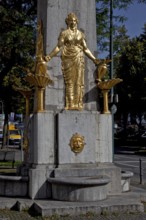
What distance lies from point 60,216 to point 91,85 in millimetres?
4034

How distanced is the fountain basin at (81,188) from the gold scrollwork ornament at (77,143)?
106 centimetres

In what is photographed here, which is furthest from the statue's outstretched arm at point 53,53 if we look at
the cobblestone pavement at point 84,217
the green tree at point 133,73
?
the green tree at point 133,73

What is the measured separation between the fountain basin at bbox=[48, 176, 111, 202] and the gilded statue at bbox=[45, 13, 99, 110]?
7.24 ft

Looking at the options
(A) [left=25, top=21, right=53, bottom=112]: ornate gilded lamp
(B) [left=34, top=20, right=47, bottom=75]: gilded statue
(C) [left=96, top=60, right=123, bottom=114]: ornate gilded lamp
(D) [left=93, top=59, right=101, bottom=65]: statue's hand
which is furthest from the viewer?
(D) [left=93, top=59, right=101, bottom=65]: statue's hand

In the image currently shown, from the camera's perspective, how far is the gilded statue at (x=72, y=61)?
12.5 metres

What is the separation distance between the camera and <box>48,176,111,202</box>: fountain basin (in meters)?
10.7

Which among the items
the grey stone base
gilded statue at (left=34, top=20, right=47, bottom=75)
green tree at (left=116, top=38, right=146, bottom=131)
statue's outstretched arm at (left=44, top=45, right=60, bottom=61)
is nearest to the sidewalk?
the grey stone base

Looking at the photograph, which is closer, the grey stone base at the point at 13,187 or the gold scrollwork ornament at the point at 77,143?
the grey stone base at the point at 13,187

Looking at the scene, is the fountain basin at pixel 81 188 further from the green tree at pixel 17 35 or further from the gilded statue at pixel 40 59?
the green tree at pixel 17 35

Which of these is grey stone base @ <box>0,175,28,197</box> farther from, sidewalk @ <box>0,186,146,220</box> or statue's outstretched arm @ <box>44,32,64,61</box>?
statue's outstretched arm @ <box>44,32,64,61</box>

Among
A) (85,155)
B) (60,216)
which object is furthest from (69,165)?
(60,216)

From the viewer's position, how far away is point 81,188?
35.8 feet

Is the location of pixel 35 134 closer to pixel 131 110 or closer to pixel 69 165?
pixel 69 165

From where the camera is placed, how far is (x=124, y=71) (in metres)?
46.0
